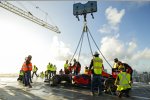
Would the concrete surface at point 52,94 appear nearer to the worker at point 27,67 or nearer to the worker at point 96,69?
the worker at point 96,69

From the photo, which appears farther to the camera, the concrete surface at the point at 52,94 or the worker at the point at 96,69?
the worker at the point at 96,69

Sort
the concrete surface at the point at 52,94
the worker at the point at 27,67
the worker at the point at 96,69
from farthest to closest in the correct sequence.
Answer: the worker at the point at 27,67, the worker at the point at 96,69, the concrete surface at the point at 52,94

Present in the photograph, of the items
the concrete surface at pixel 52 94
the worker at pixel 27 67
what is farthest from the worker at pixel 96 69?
the worker at pixel 27 67

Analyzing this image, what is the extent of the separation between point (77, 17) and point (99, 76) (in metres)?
6.49

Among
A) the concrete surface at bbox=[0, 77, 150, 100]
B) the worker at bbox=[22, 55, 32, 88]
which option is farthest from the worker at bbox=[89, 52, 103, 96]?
the worker at bbox=[22, 55, 32, 88]

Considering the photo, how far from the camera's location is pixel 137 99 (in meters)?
9.41

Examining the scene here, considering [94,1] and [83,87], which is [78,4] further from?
[83,87]

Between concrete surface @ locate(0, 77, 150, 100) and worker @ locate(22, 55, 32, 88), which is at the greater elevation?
worker @ locate(22, 55, 32, 88)

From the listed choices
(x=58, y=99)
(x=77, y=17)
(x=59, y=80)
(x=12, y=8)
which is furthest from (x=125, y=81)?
(x=12, y=8)

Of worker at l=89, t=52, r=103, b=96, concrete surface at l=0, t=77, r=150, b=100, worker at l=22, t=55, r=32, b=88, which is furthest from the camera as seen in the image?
worker at l=22, t=55, r=32, b=88

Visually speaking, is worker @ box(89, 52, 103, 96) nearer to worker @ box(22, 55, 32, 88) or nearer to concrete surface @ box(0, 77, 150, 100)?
concrete surface @ box(0, 77, 150, 100)

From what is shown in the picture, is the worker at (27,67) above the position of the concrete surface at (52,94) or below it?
above

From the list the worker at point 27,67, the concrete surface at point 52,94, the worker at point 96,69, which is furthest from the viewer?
the worker at point 27,67

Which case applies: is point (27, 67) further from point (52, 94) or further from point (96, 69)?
point (96, 69)
